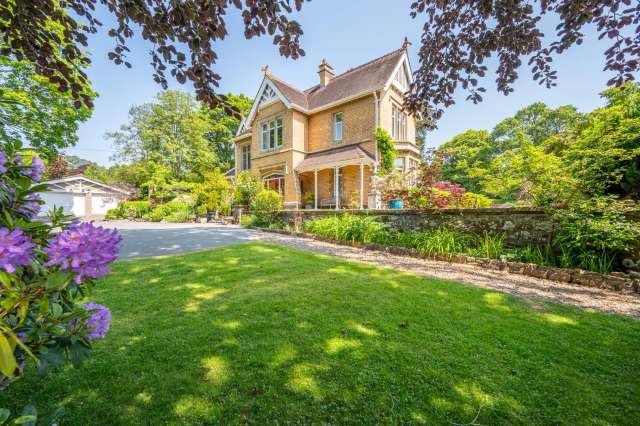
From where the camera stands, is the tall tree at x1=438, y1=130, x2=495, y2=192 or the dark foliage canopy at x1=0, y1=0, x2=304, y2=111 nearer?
the dark foliage canopy at x1=0, y1=0, x2=304, y2=111

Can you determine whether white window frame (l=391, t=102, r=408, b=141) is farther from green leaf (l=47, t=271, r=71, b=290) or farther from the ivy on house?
green leaf (l=47, t=271, r=71, b=290)

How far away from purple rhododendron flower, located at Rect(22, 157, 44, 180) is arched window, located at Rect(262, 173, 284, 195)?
1598cm

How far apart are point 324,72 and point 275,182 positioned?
8899 mm

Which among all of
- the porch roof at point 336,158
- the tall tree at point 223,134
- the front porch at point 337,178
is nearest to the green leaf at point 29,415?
the front porch at point 337,178

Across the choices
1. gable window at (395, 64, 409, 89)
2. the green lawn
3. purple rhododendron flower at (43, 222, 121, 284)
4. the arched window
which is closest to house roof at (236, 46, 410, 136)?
gable window at (395, 64, 409, 89)

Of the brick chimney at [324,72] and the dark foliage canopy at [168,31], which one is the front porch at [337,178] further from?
the dark foliage canopy at [168,31]

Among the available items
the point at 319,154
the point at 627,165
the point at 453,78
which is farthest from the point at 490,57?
the point at 319,154

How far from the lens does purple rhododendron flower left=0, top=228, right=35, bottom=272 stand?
79 cm

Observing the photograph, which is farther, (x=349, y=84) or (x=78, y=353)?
(x=349, y=84)

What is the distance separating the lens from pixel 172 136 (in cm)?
2631

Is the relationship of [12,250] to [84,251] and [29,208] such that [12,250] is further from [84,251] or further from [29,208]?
[29,208]

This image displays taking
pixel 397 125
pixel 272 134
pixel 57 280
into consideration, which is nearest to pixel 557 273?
pixel 57 280

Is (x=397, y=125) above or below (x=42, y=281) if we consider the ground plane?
above

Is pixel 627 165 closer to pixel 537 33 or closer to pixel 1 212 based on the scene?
pixel 537 33
